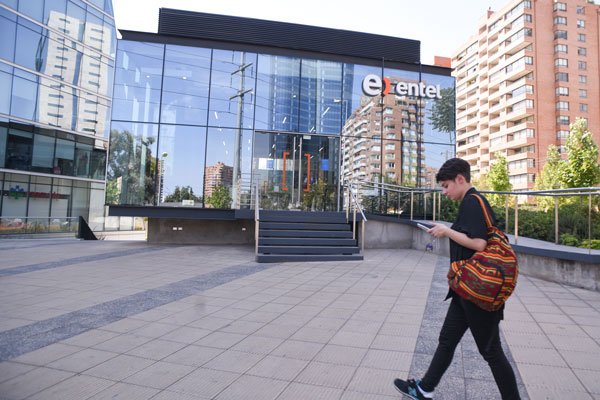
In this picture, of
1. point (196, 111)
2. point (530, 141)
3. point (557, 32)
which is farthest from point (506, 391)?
point (557, 32)

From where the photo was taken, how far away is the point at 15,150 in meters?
24.7

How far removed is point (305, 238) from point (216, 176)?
4.86m

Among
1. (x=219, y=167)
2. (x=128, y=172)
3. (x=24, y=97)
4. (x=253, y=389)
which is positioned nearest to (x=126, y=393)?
(x=253, y=389)

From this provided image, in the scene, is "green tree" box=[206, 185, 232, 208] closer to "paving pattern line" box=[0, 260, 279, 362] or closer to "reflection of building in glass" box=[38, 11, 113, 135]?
"paving pattern line" box=[0, 260, 279, 362]

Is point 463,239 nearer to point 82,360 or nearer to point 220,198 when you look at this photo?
point 82,360

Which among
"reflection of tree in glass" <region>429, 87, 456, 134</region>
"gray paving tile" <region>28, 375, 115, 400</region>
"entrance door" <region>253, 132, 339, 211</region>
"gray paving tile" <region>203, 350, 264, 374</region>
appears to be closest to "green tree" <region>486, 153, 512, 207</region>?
"reflection of tree in glass" <region>429, 87, 456, 134</region>

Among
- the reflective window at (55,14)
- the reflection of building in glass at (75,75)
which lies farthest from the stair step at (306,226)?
the reflective window at (55,14)

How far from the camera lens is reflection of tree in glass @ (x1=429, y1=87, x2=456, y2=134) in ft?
50.6

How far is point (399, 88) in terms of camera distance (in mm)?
15289

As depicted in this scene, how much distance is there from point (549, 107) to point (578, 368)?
222ft

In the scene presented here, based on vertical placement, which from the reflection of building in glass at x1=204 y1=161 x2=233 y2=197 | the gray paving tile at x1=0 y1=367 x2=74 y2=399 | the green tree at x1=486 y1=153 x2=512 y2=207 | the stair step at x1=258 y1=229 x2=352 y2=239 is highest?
the green tree at x1=486 y1=153 x2=512 y2=207

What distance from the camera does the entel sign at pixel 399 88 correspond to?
1512 centimetres

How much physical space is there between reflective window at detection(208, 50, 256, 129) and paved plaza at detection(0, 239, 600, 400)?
26.4ft

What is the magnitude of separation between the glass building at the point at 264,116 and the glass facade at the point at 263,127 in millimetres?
41
